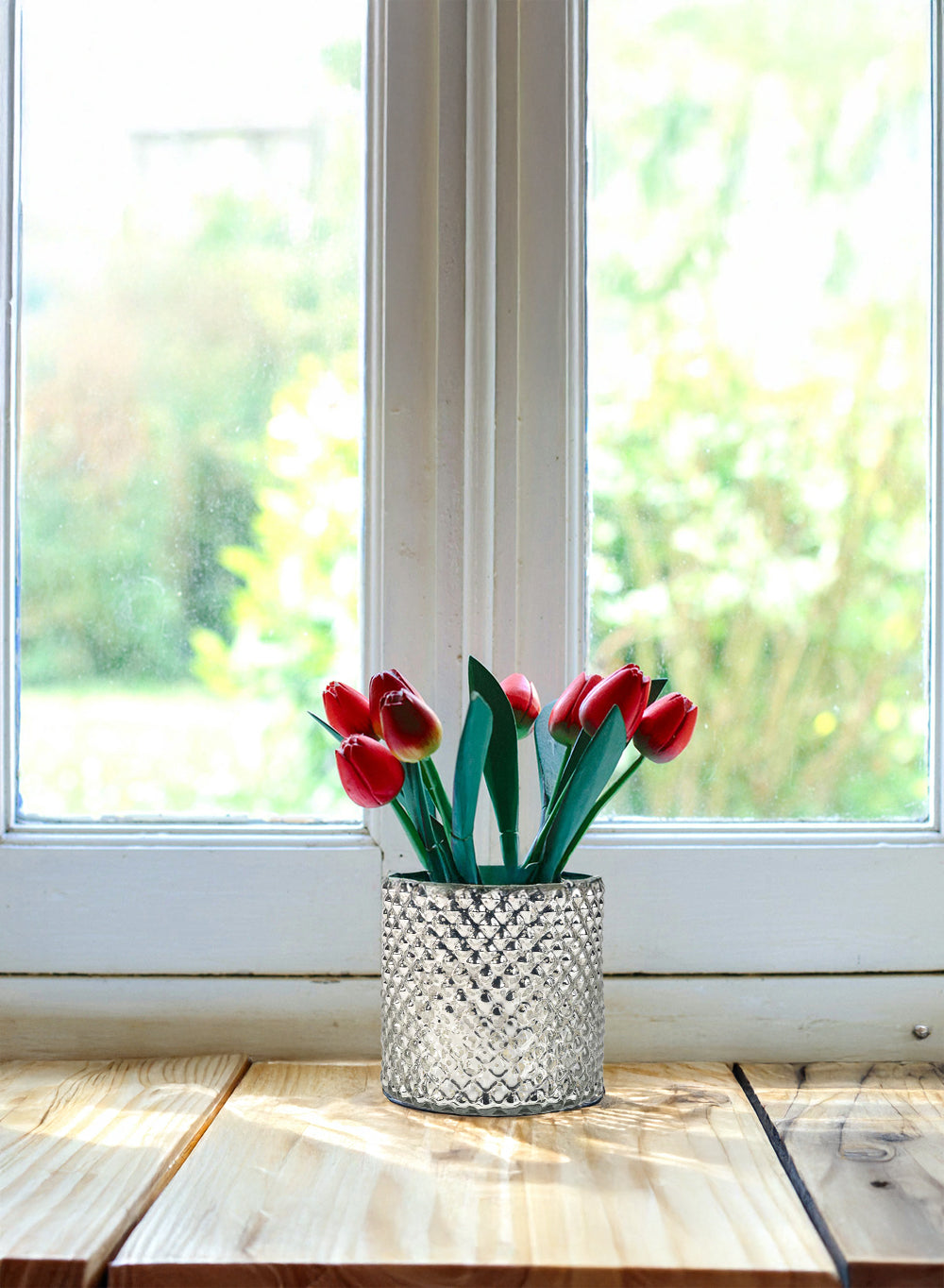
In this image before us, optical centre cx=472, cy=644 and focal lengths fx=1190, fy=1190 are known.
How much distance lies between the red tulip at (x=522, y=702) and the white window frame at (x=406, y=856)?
103mm

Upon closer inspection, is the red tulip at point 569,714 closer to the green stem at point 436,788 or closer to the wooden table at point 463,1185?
the green stem at point 436,788

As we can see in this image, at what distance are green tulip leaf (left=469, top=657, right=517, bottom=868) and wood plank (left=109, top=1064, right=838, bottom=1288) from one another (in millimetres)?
182

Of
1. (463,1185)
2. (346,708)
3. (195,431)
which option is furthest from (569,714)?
(195,431)

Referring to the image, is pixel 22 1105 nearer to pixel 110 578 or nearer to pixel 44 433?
pixel 110 578

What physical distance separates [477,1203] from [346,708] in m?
0.32

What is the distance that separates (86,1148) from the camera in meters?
0.71

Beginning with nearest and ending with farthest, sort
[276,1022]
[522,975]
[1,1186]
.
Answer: [1,1186] → [522,975] → [276,1022]

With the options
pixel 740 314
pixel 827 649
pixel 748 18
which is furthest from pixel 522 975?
pixel 748 18

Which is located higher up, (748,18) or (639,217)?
(748,18)

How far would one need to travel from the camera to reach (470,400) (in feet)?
3.16

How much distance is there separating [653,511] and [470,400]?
0.18 metres

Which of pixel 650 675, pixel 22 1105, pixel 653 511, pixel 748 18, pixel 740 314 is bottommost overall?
pixel 22 1105

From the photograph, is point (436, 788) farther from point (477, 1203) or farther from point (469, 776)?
point (477, 1203)

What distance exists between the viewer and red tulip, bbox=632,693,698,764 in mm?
808
